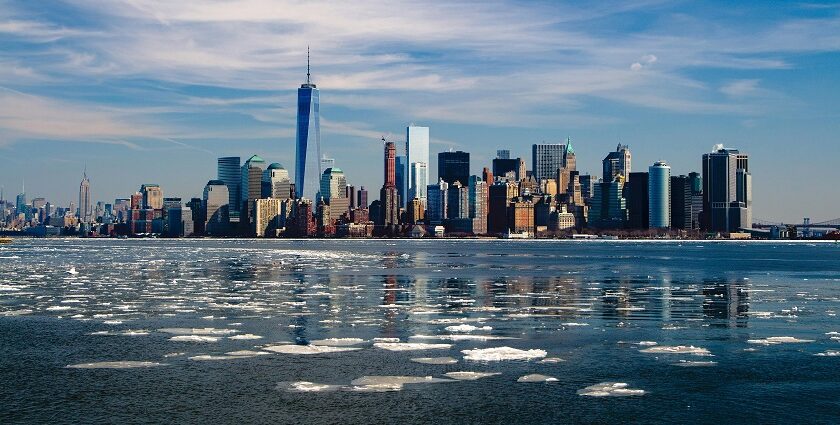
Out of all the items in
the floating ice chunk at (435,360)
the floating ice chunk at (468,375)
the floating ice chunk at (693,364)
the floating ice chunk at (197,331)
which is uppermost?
the floating ice chunk at (197,331)

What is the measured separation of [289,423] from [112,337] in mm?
14067

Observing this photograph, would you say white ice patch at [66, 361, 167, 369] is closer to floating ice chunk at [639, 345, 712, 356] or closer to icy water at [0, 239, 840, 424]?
icy water at [0, 239, 840, 424]

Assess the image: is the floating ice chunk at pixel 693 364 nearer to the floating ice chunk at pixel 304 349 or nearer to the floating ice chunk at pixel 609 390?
the floating ice chunk at pixel 609 390

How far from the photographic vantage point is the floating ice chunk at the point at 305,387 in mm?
19719

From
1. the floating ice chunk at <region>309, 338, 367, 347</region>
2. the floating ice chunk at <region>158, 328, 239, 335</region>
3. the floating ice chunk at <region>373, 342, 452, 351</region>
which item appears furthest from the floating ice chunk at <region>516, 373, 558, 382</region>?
the floating ice chunk at <region>158, 328, 239, 335</region>

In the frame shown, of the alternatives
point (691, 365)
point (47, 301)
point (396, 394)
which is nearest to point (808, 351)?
point (691, 365)

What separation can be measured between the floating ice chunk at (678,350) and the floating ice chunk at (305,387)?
34.6ft

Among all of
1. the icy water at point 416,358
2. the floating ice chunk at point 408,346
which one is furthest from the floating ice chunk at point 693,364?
the floating ice chunk at point 408,346

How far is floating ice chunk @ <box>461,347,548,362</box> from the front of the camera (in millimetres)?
24125

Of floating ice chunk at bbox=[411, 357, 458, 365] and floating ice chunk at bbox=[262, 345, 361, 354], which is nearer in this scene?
floating ice chunk at bbox=[411, 357, 458, 365]

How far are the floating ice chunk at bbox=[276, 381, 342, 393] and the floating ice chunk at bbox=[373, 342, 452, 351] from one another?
5.55 meters

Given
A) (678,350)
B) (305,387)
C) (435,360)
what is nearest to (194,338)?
(435,360)

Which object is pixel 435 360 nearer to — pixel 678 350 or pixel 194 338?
pixel 678 350

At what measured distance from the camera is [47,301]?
135 ft
